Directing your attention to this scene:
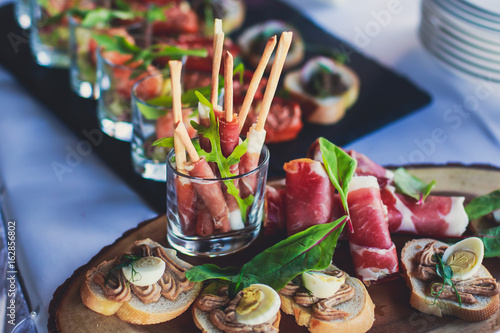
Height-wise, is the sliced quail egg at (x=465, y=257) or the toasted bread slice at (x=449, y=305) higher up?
the sliced quail egg at (x=465, y=257)

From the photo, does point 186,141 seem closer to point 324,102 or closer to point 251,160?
point 251,160

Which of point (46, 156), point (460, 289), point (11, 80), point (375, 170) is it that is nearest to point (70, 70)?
point (11, 80)

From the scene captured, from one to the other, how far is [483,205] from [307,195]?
1.47 feet

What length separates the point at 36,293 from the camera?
1253mm

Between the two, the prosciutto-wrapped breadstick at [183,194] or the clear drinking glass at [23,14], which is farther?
the clear drinking glass at [23,14]

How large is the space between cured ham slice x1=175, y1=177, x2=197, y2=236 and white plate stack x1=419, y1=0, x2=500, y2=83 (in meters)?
1.12

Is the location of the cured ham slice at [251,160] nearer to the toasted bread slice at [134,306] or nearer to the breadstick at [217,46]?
the breadstick at [217,46]

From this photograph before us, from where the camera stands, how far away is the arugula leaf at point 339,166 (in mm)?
1220

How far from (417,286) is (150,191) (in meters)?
0.76

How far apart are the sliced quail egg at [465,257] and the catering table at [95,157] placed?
60 cm

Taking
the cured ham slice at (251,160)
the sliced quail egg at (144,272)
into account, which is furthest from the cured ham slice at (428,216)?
the sliced quail egg at (144,272)

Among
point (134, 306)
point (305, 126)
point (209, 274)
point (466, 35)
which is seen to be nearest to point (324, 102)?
point (305, 126)

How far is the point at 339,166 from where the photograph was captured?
126cm

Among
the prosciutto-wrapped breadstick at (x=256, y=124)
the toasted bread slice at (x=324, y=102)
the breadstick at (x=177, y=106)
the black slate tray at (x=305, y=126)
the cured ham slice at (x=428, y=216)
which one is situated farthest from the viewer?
the toasted bread slice at (x=324, y=102)
